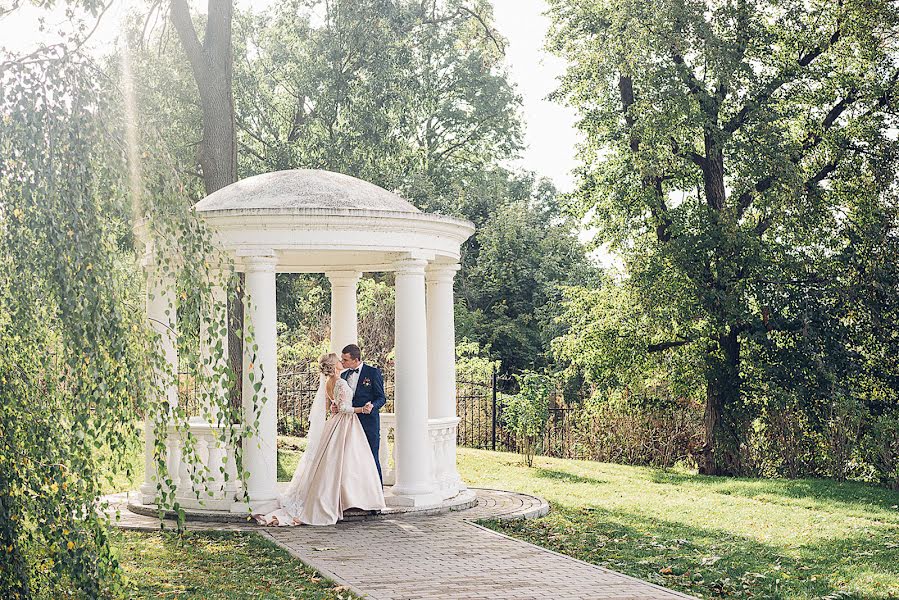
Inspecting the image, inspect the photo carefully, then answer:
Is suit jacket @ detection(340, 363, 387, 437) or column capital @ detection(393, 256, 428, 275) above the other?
column capital @ detection(393, 256, 428, 275)

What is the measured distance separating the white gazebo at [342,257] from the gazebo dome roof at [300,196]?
15 millimetres

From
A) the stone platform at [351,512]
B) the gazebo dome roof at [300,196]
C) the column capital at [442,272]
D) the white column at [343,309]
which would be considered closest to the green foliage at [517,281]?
the white column at [343,309]

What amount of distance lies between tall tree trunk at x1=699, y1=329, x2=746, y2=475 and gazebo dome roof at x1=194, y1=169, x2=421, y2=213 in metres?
8.21

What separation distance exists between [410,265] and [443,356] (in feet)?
6.33

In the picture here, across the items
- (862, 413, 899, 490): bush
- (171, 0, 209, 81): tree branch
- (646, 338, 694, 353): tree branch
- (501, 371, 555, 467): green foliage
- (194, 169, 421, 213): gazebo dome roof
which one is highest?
(171, 0, 209, 81): tree branch

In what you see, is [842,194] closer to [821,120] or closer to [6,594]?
[821,120]

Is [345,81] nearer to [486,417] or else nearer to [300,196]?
[486,417]

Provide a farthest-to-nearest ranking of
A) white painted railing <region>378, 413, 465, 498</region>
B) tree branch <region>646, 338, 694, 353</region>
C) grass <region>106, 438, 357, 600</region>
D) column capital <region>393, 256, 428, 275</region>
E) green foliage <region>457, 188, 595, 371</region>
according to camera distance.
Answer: green foliage <region>457, 188, 595, 371</region> → tree branch <region>646, 338, 694, 353</region> → white painted railing <region>378, 413, 465, 498</region> → column capital <region>393, 256, 428, 275</region> → grass <region>106, 438, 357, 600</region>

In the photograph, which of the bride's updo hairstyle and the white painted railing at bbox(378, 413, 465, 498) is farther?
the white painted railing at bbox(378, 413, 465, 498)

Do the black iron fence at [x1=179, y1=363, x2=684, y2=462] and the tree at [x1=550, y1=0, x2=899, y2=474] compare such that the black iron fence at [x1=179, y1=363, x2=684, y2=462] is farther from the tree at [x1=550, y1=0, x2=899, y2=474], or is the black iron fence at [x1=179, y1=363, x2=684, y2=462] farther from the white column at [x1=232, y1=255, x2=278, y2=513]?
the white column at [x1=232, y1=255, x2=278, y2=513]

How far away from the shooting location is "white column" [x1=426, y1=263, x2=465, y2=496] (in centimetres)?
1415

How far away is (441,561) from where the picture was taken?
10164 millimetres

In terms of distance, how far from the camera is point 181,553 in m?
10.7

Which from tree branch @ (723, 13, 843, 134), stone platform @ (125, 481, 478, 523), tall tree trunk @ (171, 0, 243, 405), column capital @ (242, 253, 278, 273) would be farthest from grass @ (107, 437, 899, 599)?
tree branch @ (723, 13, 843, 134)
